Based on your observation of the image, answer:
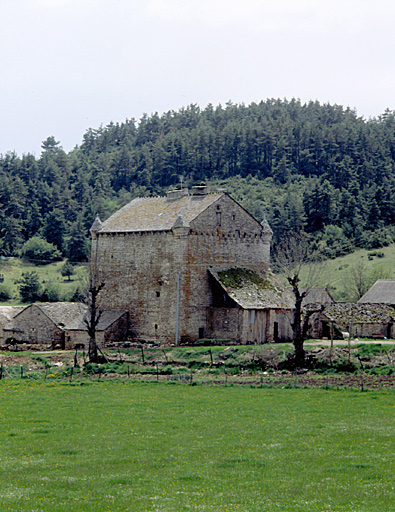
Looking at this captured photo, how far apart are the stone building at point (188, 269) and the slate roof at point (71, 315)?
1.68 meters

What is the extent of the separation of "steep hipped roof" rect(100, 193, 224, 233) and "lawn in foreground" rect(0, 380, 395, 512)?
3083cm

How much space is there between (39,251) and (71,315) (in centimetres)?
8463

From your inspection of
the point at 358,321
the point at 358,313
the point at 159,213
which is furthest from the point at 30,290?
the point at 358,321

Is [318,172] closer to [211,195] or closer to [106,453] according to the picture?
[211,195]

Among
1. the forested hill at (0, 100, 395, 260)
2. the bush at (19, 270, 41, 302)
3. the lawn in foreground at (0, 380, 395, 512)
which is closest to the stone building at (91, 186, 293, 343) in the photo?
the lawn in foreground at (0, 380, 395, 512)

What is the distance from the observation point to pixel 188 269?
6072 cm

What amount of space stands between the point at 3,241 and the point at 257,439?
135 metres

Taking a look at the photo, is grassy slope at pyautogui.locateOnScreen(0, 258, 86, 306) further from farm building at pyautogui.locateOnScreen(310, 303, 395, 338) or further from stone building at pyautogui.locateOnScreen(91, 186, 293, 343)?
farm building at pyautogui.locateOnScreen(310, 303, 395, 338)

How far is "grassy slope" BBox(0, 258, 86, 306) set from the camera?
121 m

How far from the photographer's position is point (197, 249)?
201 ft

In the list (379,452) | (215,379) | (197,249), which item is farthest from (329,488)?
(197,249)

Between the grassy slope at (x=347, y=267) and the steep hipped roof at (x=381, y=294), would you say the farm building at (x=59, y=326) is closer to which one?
the steep hipped roof at (x=381, y=294)

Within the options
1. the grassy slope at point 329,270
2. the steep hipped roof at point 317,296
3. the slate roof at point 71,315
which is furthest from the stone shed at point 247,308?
the grassy slope at point 329,270

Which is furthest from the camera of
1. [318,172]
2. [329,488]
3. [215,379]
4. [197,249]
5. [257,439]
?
[318,172]
